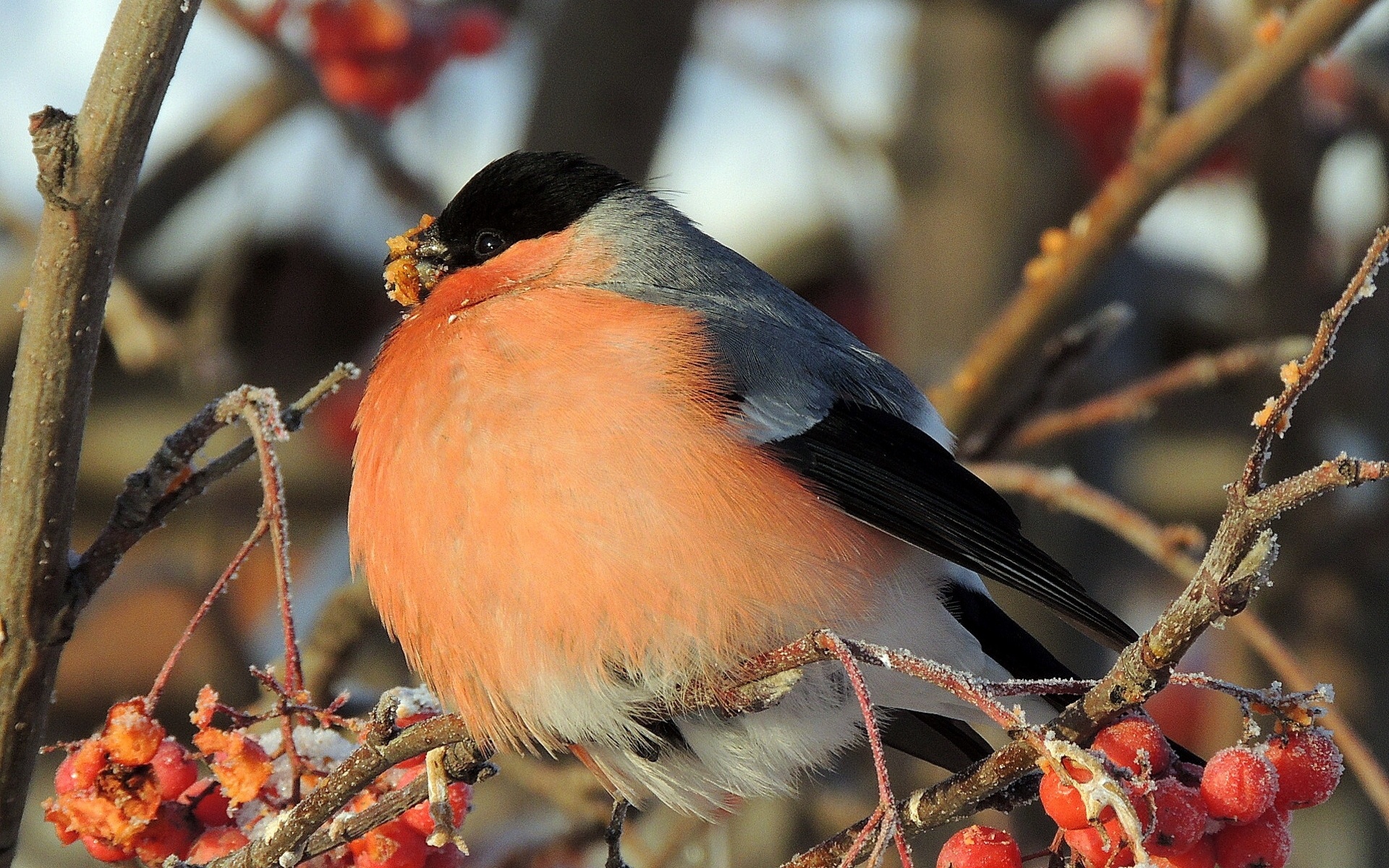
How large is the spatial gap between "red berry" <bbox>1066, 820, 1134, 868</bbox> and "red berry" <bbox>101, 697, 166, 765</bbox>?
1.02 m

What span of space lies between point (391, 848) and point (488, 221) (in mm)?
1107

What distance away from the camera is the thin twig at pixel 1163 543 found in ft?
7.05

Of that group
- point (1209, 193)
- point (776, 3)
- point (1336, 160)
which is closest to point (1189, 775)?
point (1336, 160)

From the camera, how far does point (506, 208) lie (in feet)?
7.89

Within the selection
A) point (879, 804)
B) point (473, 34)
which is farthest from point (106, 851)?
point (473, 34)

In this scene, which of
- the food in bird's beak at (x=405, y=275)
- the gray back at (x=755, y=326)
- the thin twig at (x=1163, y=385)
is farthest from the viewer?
the thin twig at (x=1163, y=385)

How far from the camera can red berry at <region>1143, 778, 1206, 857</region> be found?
4.71ft

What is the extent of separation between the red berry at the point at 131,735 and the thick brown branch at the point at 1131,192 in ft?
5.92

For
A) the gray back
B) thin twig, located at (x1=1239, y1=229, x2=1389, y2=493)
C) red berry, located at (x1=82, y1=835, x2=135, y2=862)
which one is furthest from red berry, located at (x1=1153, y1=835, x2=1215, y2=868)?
red berry, located at (x1=82, y1=835, x2=135, y2=862)

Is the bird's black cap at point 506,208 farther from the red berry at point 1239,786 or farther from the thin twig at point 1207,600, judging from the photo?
the red berry at point 1239,786

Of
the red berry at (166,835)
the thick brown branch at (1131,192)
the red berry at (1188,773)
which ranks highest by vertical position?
the thick brown branch at (1131,192)

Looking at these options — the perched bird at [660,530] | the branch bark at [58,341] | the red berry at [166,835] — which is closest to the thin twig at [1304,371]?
the perched bird at [660,530]

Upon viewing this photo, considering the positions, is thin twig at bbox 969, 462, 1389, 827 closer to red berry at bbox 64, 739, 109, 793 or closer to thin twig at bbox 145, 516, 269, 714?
thin twig at bbox 145, 516, 269, 714

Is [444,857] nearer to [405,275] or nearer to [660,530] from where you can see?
[660,530]
